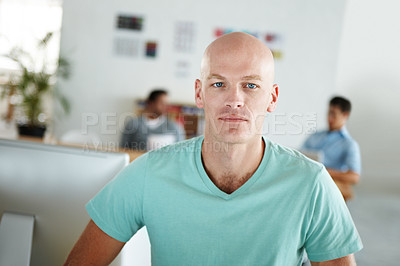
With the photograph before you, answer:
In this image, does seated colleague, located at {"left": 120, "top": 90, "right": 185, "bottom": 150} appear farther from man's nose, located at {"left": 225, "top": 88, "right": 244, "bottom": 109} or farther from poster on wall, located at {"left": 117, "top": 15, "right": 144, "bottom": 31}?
man's nose, located at {"left": 225, "top": 88, "right": 244, "bottom": 109}

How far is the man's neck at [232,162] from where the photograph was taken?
1110 mm

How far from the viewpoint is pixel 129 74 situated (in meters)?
5.57

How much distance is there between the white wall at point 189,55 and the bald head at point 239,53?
4.35 metres

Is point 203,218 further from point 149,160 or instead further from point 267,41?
point 267,41

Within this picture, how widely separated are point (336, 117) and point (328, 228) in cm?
247

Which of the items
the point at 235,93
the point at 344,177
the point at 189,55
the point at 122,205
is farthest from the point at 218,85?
the point at 189,55

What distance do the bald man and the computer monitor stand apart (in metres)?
0.04

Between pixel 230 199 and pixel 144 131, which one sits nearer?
pixel 230 199

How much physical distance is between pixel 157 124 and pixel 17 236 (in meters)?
2.77

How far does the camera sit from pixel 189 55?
5.55 m

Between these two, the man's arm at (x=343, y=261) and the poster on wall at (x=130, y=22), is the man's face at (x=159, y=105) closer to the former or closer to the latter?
the poster on wall at (x=130, y=22)

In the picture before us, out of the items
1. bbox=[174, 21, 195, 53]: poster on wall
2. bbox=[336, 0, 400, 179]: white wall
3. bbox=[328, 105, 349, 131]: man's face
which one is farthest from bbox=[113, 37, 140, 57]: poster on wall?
bbox=[328, 105, 349, 131]: man's face

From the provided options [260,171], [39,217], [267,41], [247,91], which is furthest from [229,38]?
[267,41]

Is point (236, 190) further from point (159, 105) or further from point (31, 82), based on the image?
point (31, 82)
